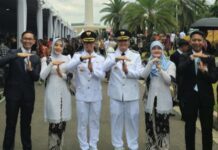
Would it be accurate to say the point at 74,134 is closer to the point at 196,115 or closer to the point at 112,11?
the point at 196,115

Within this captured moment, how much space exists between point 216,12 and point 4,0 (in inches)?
1348

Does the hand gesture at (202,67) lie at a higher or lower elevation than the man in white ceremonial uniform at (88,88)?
higher

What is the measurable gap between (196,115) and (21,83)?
8.19 feet

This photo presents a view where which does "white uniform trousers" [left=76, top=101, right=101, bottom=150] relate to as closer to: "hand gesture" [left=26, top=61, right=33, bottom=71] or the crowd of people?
the crowd of people

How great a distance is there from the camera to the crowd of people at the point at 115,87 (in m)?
6.32

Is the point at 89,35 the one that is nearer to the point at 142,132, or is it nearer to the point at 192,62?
the point at 192,62

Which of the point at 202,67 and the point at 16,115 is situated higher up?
the point at 202,67

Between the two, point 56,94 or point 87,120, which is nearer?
point 56,94

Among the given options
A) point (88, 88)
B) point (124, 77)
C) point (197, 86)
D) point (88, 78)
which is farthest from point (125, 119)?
point (197, 86)

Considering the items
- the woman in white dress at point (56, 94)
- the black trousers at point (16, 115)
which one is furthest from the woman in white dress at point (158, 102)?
the black trousers at point (16, 115)

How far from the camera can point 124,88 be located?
7.10m

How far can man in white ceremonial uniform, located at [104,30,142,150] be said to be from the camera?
7020 mm

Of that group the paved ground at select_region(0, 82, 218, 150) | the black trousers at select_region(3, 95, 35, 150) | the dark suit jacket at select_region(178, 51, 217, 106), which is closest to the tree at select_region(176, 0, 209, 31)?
the paved ground at select_region(0, 82, 218, 150)

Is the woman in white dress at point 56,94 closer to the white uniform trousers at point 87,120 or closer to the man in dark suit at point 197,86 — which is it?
the white uniform trousers at point 87,120
